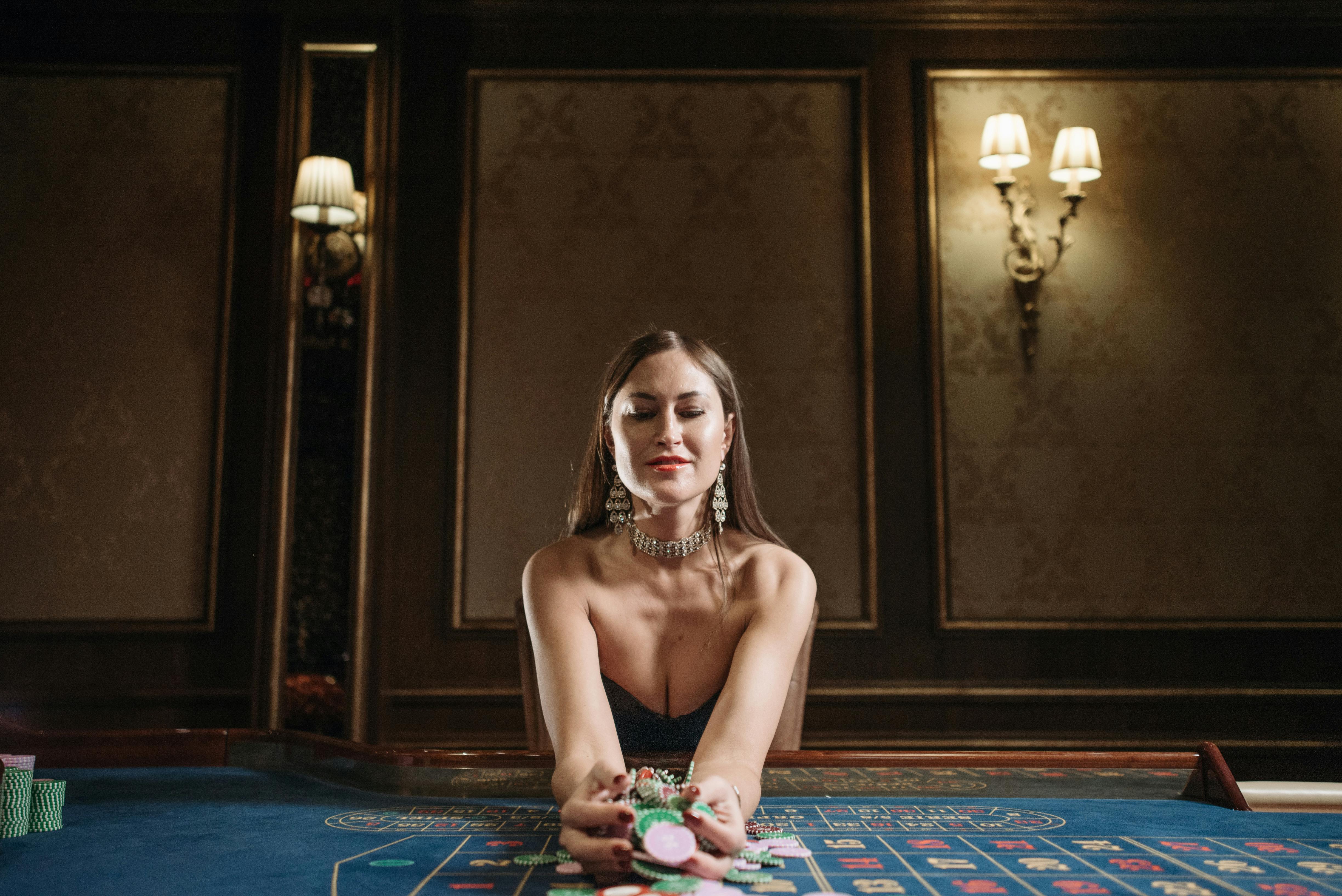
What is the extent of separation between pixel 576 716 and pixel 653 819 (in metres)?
0.42

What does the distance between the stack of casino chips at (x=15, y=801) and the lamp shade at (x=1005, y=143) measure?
3827 mm

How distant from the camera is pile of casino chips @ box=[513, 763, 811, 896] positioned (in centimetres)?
112

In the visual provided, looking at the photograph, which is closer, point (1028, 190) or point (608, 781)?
point (608, 781)

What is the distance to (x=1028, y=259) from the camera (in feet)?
13.2

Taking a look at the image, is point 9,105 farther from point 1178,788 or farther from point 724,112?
point 1178,788

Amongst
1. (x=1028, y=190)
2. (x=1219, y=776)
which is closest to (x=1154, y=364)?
(x=1028, y=190)

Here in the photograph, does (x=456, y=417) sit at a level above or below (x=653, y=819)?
above

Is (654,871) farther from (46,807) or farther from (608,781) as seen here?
(46,807)

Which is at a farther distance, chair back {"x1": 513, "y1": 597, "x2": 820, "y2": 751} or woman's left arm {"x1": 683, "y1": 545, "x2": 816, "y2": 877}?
chair back {"x1": 513, "y1": 597, "x2": 820, "y2": 751}

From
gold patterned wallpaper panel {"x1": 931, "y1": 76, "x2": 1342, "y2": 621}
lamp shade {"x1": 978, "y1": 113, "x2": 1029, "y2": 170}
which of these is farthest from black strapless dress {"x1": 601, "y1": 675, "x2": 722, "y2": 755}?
lamp shade {"x1": 978, "y1": 113, "x2": 1029, "y2": 170}

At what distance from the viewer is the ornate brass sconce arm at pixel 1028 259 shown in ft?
13.1

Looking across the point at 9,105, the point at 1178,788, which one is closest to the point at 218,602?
the point at 9,105

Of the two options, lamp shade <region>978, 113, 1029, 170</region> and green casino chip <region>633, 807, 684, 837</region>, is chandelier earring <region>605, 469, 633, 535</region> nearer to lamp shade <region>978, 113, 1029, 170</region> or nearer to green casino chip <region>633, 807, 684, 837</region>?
green casino chip <region>633, 807, 684, 837</region>

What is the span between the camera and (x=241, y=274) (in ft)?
13.5
